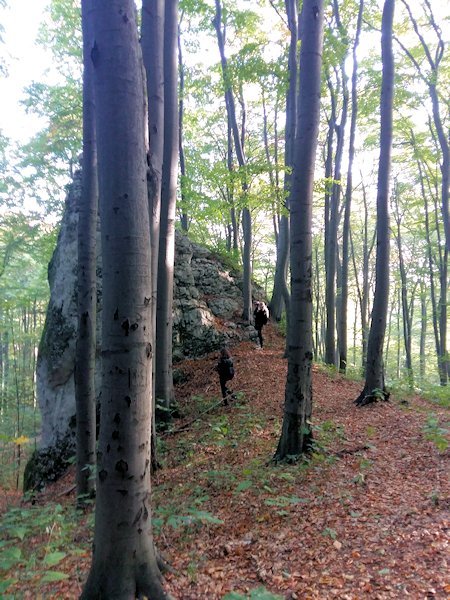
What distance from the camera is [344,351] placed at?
13.8 m

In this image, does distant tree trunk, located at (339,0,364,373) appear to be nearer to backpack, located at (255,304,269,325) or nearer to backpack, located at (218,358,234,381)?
backpack, located at (255,304,269,325)

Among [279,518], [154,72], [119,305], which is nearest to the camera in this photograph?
[119,305]

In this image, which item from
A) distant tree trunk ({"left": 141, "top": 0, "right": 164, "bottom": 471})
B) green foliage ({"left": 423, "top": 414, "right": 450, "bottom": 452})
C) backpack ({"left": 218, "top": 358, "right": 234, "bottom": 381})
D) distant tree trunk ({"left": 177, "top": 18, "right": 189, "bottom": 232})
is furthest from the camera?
distant tree trunk ({"left": 177, "top": 18, "right": 189, "bottom": 232})

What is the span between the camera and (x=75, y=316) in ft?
32.8

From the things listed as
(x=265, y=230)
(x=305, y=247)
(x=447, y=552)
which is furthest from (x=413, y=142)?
(x=447, y=552)

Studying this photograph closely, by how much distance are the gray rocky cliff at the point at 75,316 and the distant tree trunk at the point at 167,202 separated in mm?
2906

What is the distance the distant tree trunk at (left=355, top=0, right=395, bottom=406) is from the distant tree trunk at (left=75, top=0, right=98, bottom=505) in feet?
18.7

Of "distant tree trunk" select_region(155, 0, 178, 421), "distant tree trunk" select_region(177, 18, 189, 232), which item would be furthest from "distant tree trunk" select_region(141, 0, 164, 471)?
"distant tree trunk" select_region(177, 18, 189, 232)

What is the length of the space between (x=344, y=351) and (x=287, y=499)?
9.97 metres

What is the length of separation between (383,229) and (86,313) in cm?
635

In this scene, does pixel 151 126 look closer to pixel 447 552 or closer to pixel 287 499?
pixel 287 499

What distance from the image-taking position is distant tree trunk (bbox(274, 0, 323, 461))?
5.57 m

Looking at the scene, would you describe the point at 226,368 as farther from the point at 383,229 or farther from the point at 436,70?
the point at 436,70

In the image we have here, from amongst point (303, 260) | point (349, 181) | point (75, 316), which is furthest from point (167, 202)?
point (349, 181)
